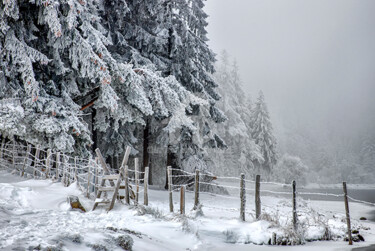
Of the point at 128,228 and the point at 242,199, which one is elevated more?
the point at 242,199

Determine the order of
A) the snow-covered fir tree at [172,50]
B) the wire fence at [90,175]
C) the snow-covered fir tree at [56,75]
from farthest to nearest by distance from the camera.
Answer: the snow-covered fir tree at [172,50] → the snow-covered fir tree at [56,75] → the wire fence at [90,175]

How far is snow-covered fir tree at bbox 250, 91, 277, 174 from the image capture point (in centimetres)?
3622

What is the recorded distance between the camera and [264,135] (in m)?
36.9

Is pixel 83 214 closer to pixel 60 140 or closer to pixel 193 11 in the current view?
pixel 60 140

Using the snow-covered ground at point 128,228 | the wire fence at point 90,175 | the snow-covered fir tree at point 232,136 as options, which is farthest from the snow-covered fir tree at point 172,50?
the snow-covered fir tree at point 232,136

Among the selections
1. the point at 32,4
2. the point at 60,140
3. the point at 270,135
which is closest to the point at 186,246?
the point at 60,140

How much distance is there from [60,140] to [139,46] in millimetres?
8935

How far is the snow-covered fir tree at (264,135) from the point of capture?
36219 mm

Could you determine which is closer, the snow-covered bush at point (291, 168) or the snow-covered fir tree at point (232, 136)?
the snow-covered fir tree at point (232, 136)

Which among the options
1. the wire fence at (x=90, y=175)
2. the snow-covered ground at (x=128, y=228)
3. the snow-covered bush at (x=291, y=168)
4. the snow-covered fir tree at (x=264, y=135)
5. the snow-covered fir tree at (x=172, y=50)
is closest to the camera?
the snow-covered ground at (x=128, y=228)

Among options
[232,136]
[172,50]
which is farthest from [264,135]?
[172,50]

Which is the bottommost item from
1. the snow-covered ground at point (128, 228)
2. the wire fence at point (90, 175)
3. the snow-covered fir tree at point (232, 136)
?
the snow-covered ground at point (128, 228)

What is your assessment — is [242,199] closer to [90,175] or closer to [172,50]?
[90,175]

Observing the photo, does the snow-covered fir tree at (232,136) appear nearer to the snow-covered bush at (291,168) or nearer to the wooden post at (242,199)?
the snow-covered bush at (291,168)
